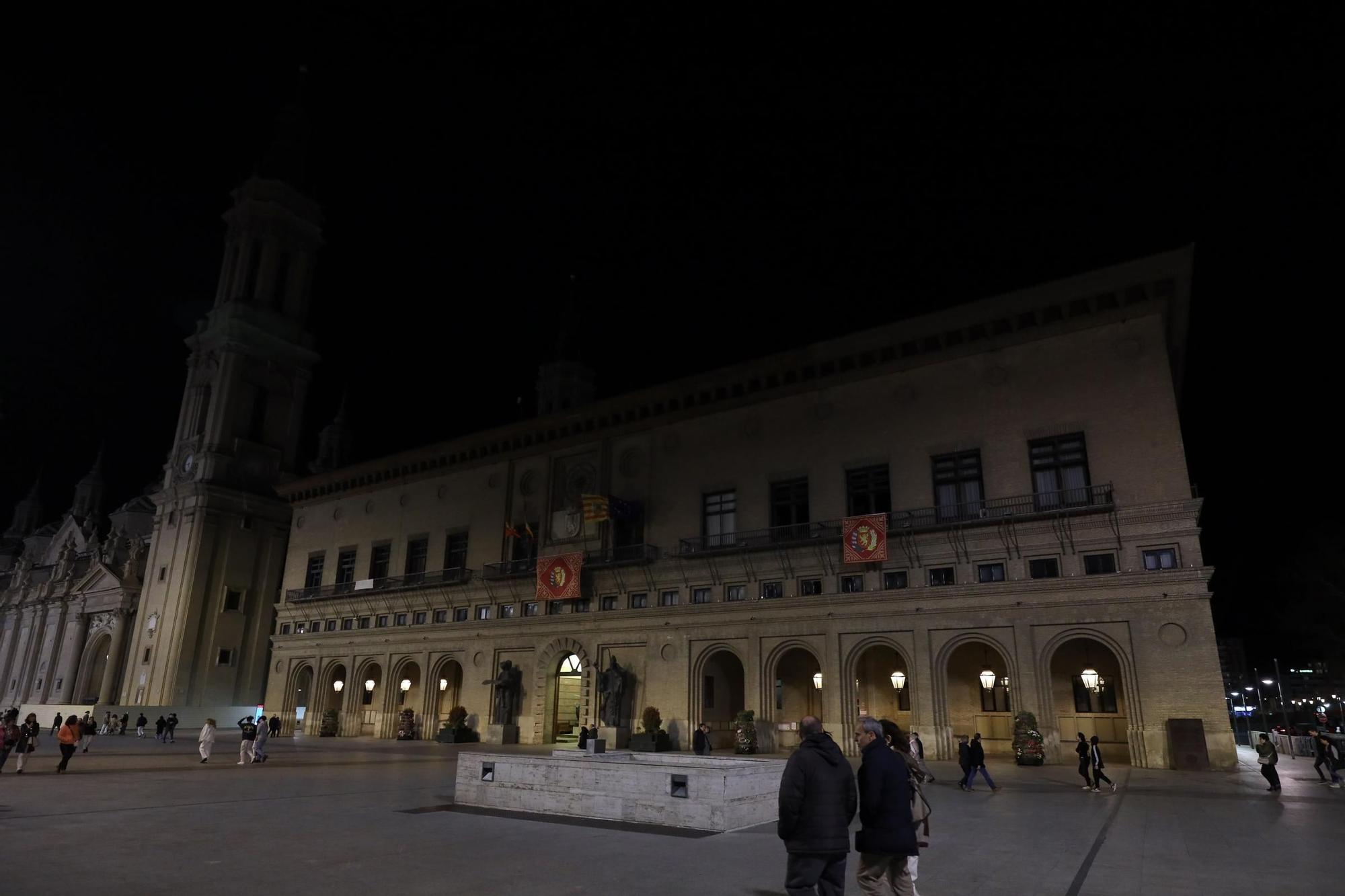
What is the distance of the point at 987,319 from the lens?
29.9 meters

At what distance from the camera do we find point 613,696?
3456cm

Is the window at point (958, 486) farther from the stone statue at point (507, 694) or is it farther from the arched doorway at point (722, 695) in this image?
the stone statue at point (507, 694)

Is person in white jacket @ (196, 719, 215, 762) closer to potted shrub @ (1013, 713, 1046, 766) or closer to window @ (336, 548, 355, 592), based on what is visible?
window @ (336, 548, 355, 592)

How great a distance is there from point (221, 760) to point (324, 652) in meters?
23.0

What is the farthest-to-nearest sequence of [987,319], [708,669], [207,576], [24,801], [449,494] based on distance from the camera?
1. [207,576]
2. [449,494]
3. [708,669]
4. [987,319]
5. [24,801]

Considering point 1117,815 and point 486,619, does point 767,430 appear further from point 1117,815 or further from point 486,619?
point 1117,815

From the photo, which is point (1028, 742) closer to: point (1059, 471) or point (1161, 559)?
point (1161, 559)

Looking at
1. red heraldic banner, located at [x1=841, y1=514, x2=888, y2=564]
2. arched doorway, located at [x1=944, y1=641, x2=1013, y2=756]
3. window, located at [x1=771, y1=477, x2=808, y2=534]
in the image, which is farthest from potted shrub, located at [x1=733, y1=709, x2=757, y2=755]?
window, located at [x1=771, y1=477, x2=808, y2=534]

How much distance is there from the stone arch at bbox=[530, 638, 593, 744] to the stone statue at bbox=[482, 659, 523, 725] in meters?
0.89

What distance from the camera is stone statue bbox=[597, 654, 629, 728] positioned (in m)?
34.5

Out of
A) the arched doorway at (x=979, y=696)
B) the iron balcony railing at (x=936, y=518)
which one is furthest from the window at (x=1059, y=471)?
the arched doorway at (x=979, y=696)

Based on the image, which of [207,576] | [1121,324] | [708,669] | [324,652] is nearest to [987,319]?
[1121,324]

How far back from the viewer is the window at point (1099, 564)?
86.0ft

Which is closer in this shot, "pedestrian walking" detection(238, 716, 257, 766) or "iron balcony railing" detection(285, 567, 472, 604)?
"pedestrian walking" detection(238, 716, 257, 766)
